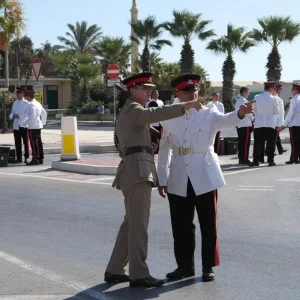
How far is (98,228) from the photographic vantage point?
1017 cm

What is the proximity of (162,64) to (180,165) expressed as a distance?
52.9m

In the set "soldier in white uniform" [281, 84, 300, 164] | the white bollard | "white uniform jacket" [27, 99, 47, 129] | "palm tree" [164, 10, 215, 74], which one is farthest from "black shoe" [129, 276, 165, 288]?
"palm tree" [164, 10, 215, 74]

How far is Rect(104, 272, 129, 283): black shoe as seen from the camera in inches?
283

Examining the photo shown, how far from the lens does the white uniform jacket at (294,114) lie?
18.0m

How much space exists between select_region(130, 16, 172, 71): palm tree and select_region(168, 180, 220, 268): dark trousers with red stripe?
4820cm

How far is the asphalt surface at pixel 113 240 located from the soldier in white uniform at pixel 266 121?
2.12 m

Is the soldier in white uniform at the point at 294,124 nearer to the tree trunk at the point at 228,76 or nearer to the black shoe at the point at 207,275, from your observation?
the black shoe at the point at 207,275

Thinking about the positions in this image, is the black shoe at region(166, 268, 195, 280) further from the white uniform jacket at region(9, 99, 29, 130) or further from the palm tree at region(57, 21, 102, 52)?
the palm tree at region(57, 21, 102, 52)

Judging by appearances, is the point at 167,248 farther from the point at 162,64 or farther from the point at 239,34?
the point at 162,64

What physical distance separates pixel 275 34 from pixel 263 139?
122 feet

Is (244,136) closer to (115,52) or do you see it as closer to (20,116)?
(20,116)

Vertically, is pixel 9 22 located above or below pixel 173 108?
above

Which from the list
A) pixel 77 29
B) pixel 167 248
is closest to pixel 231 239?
pixel 167 248

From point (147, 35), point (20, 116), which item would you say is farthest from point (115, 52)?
point (20, 116)
